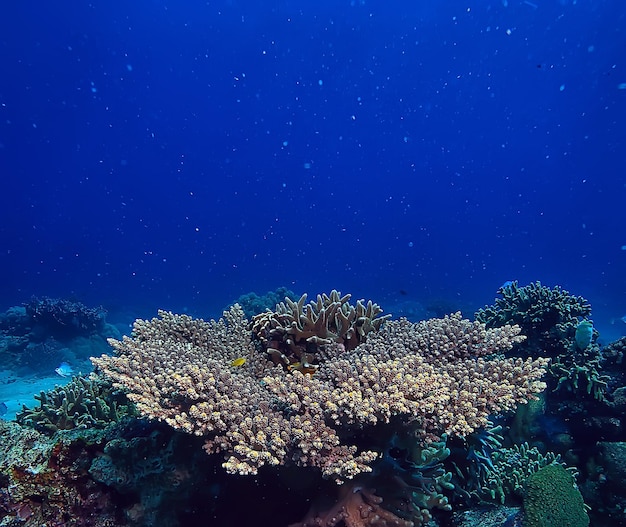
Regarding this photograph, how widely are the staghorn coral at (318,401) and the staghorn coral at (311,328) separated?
0.89 m

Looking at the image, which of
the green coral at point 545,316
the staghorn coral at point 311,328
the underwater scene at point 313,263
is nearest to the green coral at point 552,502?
the underwater scene at point 313,263

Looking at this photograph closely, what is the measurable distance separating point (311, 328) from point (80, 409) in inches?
111

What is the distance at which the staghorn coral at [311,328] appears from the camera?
4.08m

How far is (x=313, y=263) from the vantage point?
115m

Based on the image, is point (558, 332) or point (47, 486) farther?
point (558, 332)

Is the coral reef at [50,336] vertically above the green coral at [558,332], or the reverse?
the coral reef at [50,336]

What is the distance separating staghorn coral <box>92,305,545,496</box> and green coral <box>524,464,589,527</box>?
4.92 feet

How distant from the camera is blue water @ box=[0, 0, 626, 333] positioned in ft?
189

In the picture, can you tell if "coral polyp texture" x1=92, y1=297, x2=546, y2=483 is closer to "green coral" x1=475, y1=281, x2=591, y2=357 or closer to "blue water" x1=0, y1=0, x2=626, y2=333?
"green coral" x1=475, y1=281, x2=591, y2=357

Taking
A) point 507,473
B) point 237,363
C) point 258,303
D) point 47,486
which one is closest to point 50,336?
point 258,303

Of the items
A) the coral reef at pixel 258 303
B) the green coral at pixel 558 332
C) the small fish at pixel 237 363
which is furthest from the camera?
the coral reef at pixel 258 303

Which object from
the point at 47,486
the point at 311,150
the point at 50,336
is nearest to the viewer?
the point at 47,486

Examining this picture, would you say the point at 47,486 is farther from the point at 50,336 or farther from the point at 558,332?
the point at 50,336

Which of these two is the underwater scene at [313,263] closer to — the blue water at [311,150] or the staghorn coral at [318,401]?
the staghorn coral at [318,401]
